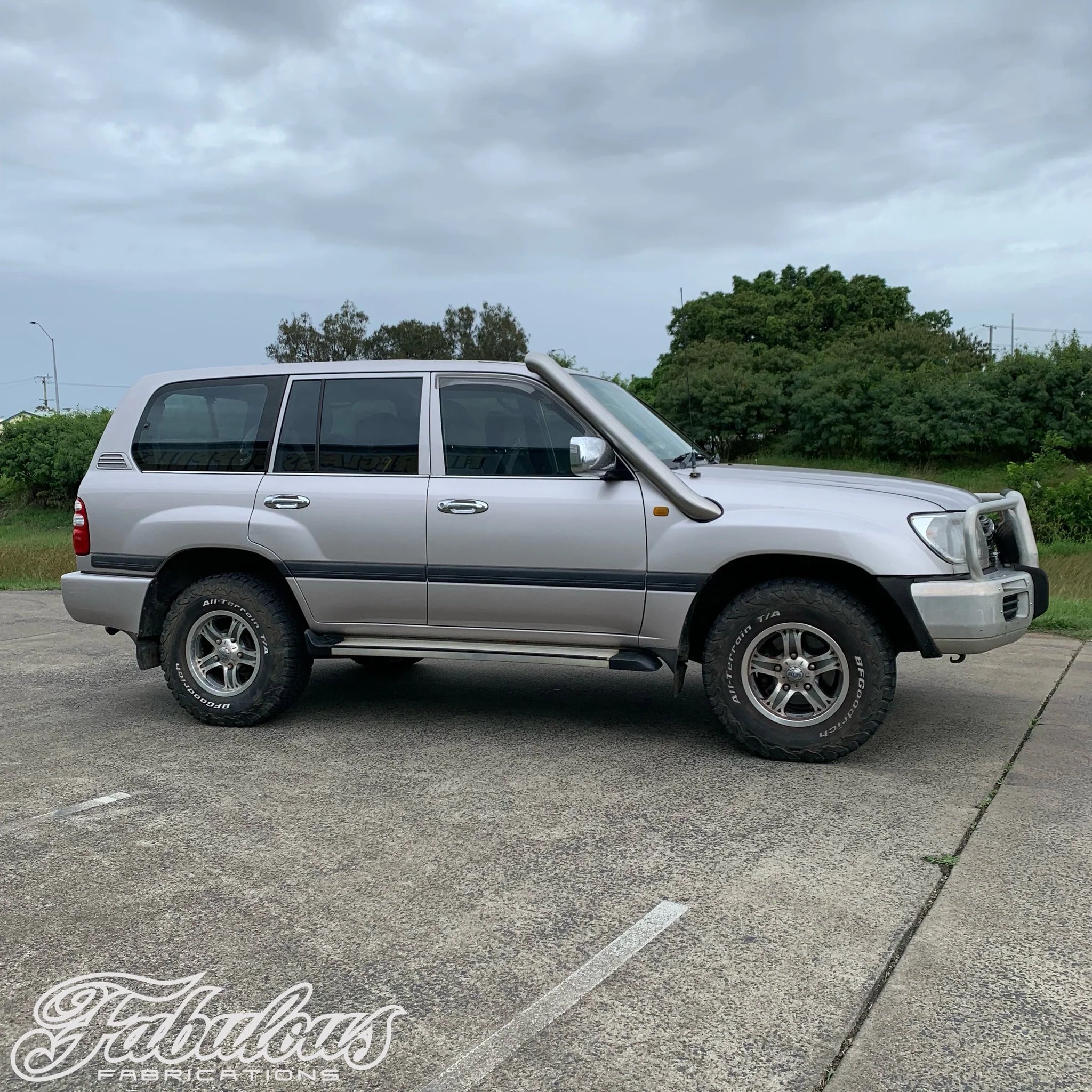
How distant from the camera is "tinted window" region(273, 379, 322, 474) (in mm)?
6055

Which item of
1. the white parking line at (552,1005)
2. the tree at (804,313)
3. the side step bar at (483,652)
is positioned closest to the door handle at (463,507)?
the side step bar at (483,652)

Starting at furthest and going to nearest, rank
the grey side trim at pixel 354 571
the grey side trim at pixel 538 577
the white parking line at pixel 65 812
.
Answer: the grey side trim at pixel 354 571
the grey side trim at pixel 538 577
the white parking line at pixel 65 812

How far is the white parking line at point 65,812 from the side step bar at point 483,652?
1.42 m

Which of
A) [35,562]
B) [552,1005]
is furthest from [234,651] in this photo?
[35,562]

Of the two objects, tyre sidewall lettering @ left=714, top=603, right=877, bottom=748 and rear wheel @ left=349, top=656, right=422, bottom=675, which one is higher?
tyre sidewall lettering @ left=714, top=603, right=877, bottom=748

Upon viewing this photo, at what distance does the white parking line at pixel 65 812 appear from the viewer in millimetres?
4523

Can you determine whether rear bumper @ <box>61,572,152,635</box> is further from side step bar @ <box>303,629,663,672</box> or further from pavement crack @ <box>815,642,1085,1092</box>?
pavement crack @ <box>815,642,1085,1092</box>

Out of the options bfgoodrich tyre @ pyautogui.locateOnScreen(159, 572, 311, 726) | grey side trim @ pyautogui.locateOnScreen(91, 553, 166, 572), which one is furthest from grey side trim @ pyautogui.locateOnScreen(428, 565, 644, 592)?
grey side trim @ pyautogui.locateOnScreen(91, 553, 166, 572)

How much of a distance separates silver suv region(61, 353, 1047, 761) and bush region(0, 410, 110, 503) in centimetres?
3860

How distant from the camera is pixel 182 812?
4.68m

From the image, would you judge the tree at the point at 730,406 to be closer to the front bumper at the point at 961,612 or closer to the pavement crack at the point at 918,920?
the front bumper at the point at 961,612

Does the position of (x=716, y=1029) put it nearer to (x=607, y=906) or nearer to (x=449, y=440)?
(x=607, y=906)

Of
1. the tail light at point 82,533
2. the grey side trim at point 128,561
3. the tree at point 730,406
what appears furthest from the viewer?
the tree at point 730,406

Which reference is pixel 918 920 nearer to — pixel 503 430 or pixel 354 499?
pixel 503 430
